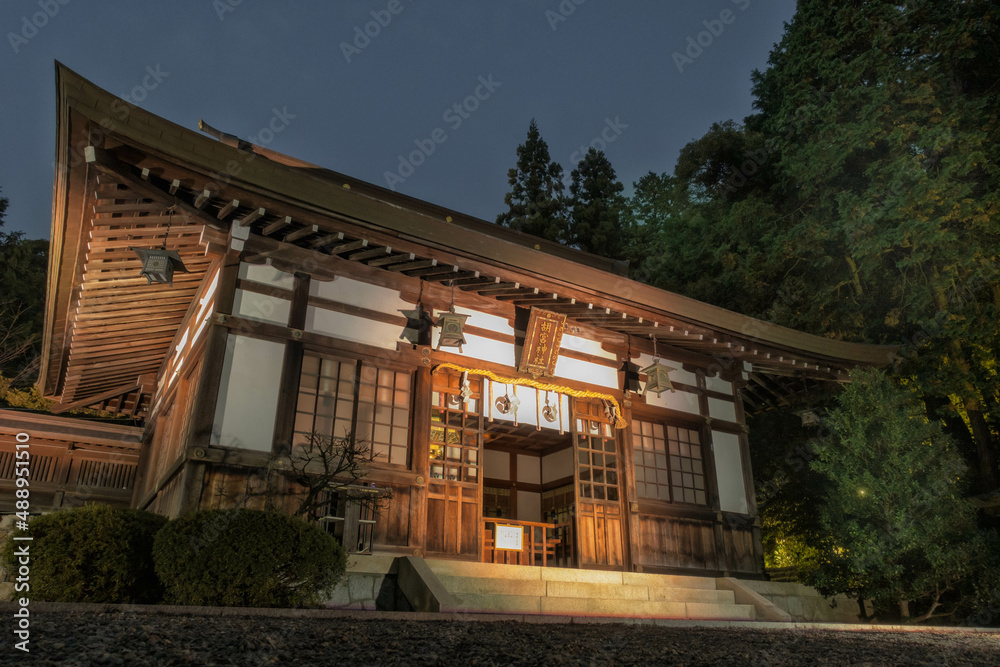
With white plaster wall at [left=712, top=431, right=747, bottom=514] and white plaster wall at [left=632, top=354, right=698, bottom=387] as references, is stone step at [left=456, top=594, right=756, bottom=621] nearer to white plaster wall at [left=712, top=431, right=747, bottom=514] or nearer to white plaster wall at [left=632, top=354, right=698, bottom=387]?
white plaster wall at [left=712, top=431, right=747, bottom=514]

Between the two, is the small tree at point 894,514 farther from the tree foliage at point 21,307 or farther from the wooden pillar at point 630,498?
the tree foliage at point 21,307

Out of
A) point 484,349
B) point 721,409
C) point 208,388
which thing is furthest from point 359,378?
point 721,409

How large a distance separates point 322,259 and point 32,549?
4.56 m

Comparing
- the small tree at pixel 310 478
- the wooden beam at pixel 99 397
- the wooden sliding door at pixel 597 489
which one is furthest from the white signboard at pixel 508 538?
the wooden beam at pixel 99 397

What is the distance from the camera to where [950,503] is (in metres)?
9.12

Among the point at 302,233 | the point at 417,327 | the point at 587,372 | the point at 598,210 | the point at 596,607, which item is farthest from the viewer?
the point at 598,210

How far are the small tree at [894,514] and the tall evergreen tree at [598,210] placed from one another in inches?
615

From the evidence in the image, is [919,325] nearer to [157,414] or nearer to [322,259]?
[322,259]

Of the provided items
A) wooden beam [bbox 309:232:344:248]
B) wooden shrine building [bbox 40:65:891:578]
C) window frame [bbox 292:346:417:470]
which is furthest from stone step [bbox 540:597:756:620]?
wooden beam [bbox 309:232:344:248]

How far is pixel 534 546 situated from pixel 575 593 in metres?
4.16

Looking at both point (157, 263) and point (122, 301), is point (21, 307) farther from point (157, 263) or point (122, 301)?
point (157, 263)

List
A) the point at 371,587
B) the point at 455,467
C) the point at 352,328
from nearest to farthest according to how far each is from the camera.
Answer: the point at 371,587 → the point at 352,328 → the point at 455,467

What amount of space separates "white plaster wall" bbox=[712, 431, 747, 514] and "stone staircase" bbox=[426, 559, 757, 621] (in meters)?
2.45

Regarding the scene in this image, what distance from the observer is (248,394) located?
Answer: 750 centimetres
